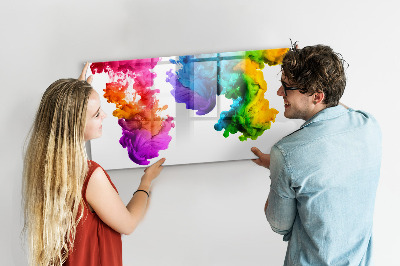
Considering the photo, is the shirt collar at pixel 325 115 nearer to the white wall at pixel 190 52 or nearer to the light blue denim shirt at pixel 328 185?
the light blue denim shirt at pixel 328 185

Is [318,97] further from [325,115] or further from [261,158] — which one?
[261,158]

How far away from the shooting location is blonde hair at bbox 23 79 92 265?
4.13 ft

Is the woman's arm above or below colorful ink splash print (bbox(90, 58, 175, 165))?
below

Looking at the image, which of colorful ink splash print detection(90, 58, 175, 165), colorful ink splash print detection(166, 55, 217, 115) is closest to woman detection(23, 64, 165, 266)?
colorful ink splash print detection(90, 58, 175, 165)

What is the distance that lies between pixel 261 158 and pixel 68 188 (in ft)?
2.96

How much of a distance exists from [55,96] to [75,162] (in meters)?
0.21

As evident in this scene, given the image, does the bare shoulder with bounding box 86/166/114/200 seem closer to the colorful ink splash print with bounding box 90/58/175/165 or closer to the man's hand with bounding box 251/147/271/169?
the colorful ink splash print with bounding box 90/58/175/165

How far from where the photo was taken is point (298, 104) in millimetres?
1409

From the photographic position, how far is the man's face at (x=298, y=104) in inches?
54.7

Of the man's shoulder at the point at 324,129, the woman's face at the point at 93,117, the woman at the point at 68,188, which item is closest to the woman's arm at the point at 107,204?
the woman at the point at 68,188

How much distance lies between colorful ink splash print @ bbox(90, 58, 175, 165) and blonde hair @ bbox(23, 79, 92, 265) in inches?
16.1

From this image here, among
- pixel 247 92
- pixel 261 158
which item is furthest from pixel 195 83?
pixel 261 158

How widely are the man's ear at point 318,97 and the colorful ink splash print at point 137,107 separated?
25.7 inches

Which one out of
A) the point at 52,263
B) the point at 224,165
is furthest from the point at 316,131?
the point at 52,263
